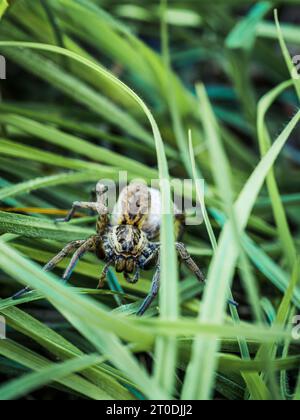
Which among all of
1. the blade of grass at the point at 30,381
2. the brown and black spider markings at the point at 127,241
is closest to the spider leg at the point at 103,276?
the brown and black spider markings at the point at 127,241

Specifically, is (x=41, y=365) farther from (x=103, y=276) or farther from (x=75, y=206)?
(x=75, y=206)

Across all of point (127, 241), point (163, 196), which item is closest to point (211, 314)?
point (163, 196)

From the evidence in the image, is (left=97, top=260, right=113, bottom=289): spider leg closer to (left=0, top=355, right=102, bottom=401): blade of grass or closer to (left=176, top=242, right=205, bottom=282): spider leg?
(left=176, top=242, right=205, bottom=282): spider leg

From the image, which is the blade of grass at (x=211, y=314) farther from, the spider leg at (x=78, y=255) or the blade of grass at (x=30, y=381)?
the spider leg at (x=78, y=255)

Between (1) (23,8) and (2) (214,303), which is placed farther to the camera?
(1) (23,8)

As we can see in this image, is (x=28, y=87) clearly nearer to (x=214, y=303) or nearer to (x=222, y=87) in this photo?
(x=222, y=87)

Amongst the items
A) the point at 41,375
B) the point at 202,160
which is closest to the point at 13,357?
the point at 41,375
